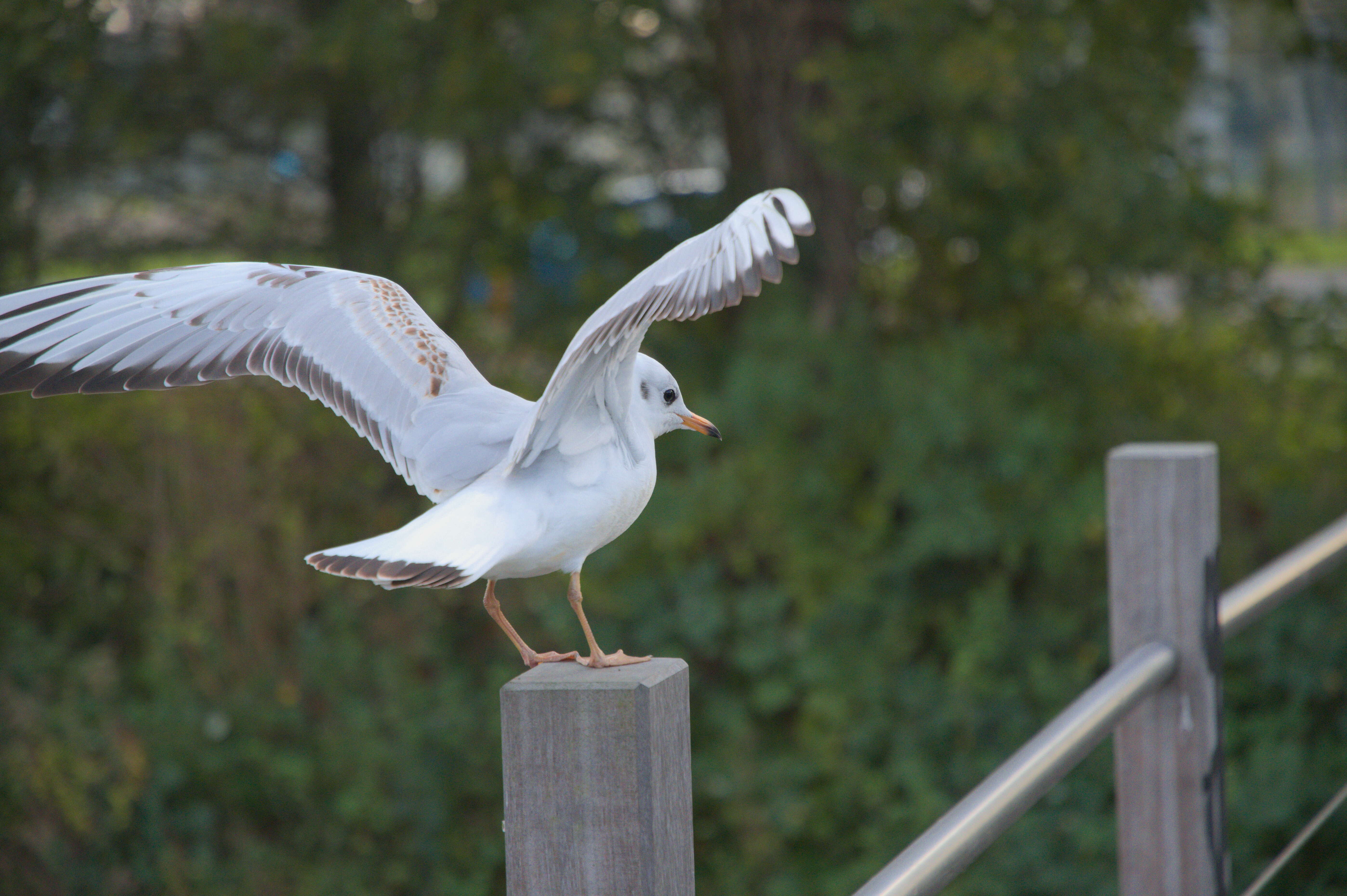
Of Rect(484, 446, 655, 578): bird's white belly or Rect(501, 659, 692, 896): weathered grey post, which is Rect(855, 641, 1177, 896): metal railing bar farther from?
Rect(484, 446, 655, 578): bird's white belly

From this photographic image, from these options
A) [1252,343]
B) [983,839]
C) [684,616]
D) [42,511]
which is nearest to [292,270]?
[983,839]

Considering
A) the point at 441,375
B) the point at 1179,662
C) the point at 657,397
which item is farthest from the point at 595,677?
the point at 1179,662

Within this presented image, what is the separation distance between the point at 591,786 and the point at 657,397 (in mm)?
403

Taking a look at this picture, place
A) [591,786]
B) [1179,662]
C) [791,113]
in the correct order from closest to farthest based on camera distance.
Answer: [591,786]
[1179,662]
[791,113]

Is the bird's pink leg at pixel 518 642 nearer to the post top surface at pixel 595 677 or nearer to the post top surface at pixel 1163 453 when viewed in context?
the post top surface at pixel 595 677

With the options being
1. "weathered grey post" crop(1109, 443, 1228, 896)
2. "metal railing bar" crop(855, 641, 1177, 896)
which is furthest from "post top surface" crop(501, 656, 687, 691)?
"weathered grey post" crop(1109, 443, 1228, 896)

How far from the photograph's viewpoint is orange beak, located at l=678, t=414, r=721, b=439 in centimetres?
109

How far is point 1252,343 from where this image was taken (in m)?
3.83

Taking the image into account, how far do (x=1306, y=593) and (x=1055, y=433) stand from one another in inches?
30.2

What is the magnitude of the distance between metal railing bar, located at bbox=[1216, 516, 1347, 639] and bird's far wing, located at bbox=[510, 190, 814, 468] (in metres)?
0.91

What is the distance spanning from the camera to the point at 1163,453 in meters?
1.56

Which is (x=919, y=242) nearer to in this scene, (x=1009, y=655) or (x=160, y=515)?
(x=1009, y=655)

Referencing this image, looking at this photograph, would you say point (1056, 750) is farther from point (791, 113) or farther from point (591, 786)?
point (791, 113)

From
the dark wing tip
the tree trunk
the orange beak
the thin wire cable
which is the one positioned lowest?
the thin wire cable
